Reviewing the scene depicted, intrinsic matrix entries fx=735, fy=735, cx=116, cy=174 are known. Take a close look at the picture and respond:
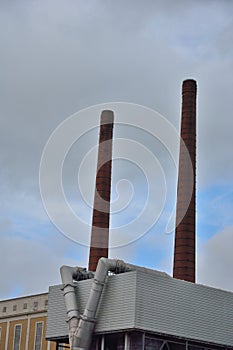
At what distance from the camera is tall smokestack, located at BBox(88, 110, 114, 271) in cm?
5266

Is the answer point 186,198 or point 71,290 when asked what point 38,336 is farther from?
point 186,198

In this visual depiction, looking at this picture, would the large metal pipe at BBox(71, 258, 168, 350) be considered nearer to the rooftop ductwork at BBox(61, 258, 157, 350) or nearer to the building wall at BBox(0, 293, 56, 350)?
the rooftop ductwork at BBox(61, 258, 157, 350)

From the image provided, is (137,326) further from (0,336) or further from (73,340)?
(0,336)

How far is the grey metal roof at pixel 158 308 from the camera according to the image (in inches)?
1511

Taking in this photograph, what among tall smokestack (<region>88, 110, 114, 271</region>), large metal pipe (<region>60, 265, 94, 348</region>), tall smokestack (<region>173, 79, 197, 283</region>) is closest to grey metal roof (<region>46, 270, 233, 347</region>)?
large metal pipe (<region>60, 265, 94, 348</region>)

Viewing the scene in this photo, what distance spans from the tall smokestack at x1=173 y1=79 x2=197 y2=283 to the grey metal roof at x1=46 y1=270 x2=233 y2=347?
17.3ft

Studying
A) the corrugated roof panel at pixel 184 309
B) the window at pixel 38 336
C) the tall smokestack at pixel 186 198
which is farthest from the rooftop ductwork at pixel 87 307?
the window at pixel 38 336

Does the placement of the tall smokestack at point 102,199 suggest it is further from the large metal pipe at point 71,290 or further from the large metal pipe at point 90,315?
the large metal pipe at point 90,315

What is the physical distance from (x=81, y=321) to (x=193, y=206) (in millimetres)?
13755

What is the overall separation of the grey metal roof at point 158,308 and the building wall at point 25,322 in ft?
37.8

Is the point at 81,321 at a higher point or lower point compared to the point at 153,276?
lower

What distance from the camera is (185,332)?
131 ft

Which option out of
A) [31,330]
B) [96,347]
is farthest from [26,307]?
[96,347]

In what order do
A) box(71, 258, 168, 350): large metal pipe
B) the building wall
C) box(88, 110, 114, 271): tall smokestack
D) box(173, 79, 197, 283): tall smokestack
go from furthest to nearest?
the building wall
box(88, 110, 114, 271): tall smokestack
box(173, 79, 197, 283): tall smokestack
box(71, 258, 168, 350): large metal pipe
